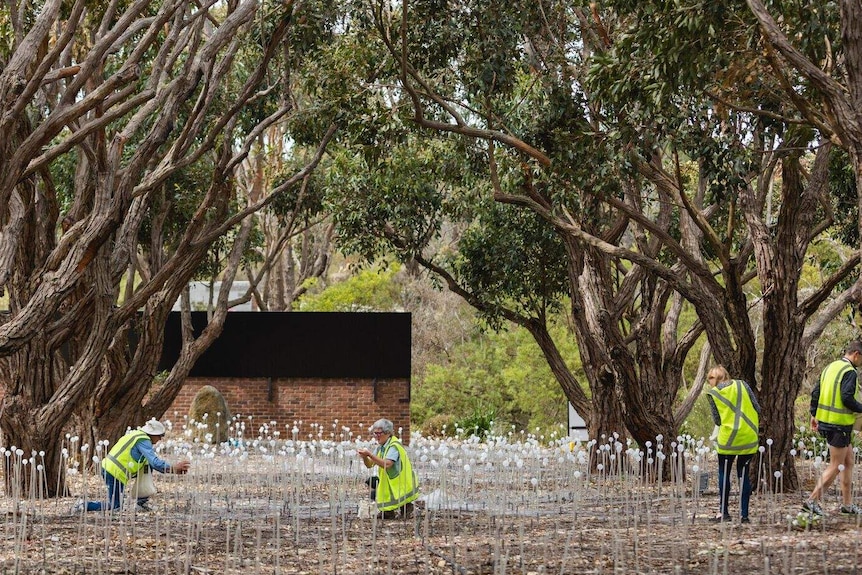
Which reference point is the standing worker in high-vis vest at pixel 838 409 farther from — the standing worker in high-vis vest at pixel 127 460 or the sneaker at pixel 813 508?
the standing worker in high-vis vest at pixel 127 460

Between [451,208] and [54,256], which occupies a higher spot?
[451,208]

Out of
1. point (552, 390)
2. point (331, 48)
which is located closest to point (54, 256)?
point (331, 48)

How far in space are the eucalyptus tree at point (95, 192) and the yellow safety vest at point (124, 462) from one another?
4.49 feet

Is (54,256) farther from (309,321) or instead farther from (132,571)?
(309,321)

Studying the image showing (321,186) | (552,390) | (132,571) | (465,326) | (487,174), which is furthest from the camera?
(465,326)

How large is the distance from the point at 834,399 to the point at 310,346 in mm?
14860

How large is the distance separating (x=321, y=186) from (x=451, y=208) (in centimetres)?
290

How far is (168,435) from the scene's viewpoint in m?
21.9

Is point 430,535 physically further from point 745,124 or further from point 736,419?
point 745,124

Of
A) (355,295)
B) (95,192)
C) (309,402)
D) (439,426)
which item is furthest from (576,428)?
(95,192)

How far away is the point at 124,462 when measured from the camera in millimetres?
10227

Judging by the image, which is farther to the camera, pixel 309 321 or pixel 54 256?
pixel 309 321

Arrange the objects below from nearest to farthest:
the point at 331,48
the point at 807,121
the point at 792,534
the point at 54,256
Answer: the point at 792,534 < the point at 807,121 < the point at 54,256 < the point at 331,48

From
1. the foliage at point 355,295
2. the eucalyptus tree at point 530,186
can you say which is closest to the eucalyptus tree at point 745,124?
the eucalyptus tree at point 530,186
